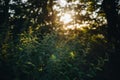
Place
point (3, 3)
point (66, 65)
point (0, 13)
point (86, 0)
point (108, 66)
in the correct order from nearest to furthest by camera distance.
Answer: point (66, 65), point (108, 66), point (86, 0), point (0, 13), point (3, 3)

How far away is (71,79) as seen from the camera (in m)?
6.72

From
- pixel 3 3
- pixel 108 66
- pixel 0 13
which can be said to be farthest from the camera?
pixel 3 3

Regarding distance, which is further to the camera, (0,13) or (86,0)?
(0,13)

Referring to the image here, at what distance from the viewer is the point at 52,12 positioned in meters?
34.6

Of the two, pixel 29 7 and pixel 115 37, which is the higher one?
pixel 29 7

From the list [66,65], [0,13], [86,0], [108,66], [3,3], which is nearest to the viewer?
[66,65]

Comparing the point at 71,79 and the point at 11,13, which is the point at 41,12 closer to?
the point at 11,13

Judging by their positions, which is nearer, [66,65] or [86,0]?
[66,65]

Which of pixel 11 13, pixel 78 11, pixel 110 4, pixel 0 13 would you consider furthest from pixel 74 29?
pixel 11 13

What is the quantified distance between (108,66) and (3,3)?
69.4ft

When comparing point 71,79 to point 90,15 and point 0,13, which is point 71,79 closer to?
point 90,15

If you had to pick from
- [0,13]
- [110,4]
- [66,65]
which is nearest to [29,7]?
[0,13]

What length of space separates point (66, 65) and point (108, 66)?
10.1 meters

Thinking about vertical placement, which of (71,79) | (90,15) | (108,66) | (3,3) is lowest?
(108,66)
